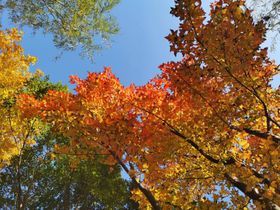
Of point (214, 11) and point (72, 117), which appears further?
point (72, 117)

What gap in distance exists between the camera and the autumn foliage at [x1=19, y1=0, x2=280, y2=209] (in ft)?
17.1

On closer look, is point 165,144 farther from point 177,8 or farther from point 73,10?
point 73,10

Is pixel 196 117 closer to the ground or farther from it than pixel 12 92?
closer to the ground

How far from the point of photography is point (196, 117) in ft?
24.5

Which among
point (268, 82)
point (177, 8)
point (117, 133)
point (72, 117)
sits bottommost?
point (268, 82)

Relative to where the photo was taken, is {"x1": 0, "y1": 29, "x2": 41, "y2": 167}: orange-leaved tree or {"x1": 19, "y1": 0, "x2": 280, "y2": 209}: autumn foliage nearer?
{"x1": 19, "y1": 0, "x2": 280, "y2": 209}: autumn foliage

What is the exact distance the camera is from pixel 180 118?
7914 millimetres

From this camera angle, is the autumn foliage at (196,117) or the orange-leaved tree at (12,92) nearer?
the autumn foliage at (196,117)

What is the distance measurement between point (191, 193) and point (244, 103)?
4.65 meters

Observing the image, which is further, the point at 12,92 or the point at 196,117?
the point at 12,92

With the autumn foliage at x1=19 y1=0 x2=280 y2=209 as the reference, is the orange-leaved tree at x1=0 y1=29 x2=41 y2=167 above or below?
above

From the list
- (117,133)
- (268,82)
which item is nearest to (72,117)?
(117,133)

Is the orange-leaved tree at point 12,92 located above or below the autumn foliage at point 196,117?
above

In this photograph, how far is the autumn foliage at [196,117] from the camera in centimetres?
521
